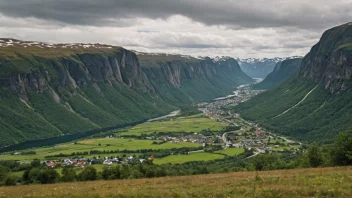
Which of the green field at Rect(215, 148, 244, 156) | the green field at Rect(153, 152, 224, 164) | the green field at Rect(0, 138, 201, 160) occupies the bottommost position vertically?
the green field at Rect(0, 138, 201, 160)

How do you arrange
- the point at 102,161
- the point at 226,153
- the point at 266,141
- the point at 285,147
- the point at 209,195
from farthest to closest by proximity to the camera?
the point at 266,141 → the point at 285,147 → the point at 226,153 → the point at 102,161 → the point at 209,195

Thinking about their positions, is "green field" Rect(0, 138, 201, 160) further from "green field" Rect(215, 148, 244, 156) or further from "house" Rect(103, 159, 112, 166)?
"house" Rect(103, 159, 112, 166)

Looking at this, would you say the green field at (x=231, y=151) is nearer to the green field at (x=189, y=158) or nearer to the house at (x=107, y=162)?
the green field at (x=189, y=158)

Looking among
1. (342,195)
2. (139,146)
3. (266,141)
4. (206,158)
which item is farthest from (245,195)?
(266,141)

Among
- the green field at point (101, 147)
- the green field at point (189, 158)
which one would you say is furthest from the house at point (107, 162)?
the green field at point (101, 147)

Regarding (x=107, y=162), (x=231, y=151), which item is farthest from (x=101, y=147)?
(x=231, y=151)

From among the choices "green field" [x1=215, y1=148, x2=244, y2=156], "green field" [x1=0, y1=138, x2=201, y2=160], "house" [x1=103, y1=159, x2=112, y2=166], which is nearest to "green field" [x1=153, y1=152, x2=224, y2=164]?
"green field" [x1=215, y1=148, x2=244, y2=156]

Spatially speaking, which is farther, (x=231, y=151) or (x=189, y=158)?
(x=231, y=151)

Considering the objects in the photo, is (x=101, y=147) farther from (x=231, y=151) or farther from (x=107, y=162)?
(x=231, y=151)

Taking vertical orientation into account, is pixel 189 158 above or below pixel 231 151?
above

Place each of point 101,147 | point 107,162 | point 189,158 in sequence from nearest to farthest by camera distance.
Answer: point 107,162
point 189,158
point 101,147

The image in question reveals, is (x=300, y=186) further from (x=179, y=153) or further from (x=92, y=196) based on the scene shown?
(x=179, y=153)
